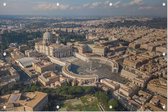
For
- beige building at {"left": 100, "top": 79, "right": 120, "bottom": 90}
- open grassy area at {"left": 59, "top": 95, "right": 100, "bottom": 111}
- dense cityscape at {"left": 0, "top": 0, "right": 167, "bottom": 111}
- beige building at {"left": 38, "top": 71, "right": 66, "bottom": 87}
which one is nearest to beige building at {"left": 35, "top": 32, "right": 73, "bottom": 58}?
dense cityscape at {"left": 0, "top": 0, "right": 167, "bottom": 111}

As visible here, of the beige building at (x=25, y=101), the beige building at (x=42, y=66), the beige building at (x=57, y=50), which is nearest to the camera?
the beige building at (x=25, y=101)

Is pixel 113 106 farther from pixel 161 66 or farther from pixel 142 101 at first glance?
pixel 161 66

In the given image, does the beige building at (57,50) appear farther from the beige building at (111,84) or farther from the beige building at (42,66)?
the beige building at (111,84)

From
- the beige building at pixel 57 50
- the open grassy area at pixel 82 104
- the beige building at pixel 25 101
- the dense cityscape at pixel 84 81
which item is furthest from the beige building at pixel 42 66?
the open grassy area at pixel 82 104

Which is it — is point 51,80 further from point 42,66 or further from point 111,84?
point 111,84

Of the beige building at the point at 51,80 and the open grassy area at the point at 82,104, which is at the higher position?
the beige building at the point at 51,80

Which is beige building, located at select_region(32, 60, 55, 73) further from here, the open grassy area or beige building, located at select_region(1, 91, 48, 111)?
the open grassy area

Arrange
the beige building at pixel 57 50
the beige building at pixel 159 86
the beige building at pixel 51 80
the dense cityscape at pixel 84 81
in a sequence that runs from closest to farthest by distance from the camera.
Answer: the dense cityscape at pixel 84 81
the beige building at pixel 159 86
the beige building at pixel 51 80
the beige building at pixel 57 50

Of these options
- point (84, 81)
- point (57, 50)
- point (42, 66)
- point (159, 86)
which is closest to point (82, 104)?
point (84, 81)
